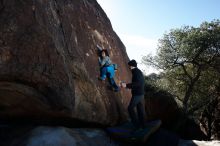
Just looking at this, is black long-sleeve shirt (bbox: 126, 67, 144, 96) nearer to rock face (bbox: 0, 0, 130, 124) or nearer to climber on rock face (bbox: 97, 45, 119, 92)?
rock face (bbox: 0, 0, 130, 124)

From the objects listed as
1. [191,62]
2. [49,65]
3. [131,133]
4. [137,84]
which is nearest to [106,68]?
[137,84]

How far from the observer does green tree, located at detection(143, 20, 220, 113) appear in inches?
1141

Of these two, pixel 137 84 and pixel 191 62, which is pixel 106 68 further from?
pixel 191 62

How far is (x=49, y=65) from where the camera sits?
8242 mm

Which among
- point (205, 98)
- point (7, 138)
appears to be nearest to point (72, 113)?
point (7, 138)

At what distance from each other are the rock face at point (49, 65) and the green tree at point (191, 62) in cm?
1886

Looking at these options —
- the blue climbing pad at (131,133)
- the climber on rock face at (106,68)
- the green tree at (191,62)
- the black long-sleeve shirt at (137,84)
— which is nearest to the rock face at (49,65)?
the climber on rock face at (106,68)

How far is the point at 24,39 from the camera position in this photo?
7.67 meters

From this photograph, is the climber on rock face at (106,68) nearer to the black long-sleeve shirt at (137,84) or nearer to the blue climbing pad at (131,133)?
the black long-sleeve shirt at (137,84)

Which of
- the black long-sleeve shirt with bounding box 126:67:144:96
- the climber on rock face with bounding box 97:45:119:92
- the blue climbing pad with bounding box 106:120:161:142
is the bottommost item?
the blue climbing pad with bounding box 106:120:161:142

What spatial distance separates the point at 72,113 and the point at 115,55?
594 centimetres

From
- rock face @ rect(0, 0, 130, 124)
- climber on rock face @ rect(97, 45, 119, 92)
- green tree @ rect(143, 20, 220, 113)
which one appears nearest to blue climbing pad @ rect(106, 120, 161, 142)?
rock face @ rect(0, 0, 130, 124)

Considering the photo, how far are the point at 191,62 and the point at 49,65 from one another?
23281 mm

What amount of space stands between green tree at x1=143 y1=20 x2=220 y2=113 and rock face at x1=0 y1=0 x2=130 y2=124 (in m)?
18.9
